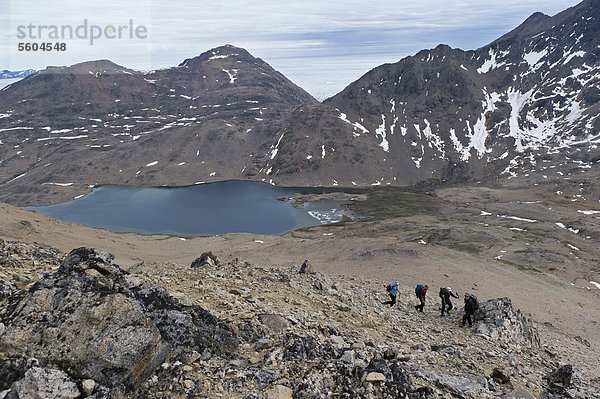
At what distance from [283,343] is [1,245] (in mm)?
13062

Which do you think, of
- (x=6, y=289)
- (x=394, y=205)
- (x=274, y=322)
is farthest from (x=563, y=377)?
(x=394, y=205)

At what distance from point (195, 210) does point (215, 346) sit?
141 m

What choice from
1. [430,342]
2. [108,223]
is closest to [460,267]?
[430,342]

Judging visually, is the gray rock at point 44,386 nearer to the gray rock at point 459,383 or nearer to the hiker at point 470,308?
the gray rock at point 459,383

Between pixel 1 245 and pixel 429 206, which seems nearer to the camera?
pixel 1 245

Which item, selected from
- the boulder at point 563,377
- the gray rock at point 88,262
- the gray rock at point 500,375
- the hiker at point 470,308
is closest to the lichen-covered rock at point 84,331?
the gray rock at point 88,262

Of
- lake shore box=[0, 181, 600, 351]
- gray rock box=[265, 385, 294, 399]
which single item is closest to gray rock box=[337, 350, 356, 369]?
gray rock box=[265, 385, 294, 399]

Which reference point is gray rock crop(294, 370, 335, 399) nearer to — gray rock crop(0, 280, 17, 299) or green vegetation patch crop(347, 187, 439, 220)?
gray rock crop(0, 280, 17, 299)

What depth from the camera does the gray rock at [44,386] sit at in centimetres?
697

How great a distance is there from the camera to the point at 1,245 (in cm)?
1545

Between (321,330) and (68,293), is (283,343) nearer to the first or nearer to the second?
(321,330)

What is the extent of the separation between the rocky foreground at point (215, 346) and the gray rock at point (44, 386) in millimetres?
21

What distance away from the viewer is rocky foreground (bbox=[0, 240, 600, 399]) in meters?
7.93

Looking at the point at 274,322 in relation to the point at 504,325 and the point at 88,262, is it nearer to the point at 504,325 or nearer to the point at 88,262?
the point at 88,262
